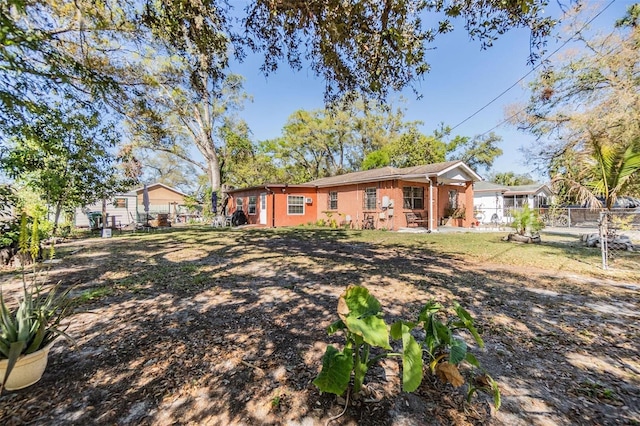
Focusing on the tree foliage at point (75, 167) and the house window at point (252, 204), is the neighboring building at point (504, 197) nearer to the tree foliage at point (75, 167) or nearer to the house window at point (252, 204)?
the house window at point (252, 204)

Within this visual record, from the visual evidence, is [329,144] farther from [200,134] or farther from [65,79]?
[65,79]

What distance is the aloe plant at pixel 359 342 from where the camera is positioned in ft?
5.00

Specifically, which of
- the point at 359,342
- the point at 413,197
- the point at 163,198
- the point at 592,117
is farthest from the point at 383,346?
the point at 163,198

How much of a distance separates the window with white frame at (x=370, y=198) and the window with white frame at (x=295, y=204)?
4.80m

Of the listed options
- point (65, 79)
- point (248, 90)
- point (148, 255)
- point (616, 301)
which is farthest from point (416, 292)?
point (248, 90)

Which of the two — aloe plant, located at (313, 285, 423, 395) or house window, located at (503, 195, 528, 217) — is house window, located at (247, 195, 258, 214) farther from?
house window, located at (503, 195, 528, 217)

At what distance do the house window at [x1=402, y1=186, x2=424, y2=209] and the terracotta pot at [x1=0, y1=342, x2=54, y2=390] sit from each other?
1401 cm

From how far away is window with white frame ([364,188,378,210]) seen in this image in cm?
1488

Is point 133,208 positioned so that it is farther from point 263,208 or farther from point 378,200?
point 378,200

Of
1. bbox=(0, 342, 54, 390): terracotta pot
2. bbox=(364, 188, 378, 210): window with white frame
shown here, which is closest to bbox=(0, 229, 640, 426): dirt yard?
bbox=(0, 342, 54, 390): terracotta pot

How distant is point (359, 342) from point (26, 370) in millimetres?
2352

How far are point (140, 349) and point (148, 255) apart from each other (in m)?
5.50

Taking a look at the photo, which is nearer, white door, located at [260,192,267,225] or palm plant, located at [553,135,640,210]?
palm plant, located at [553,135,640,210]

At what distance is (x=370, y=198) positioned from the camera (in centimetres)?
1523
